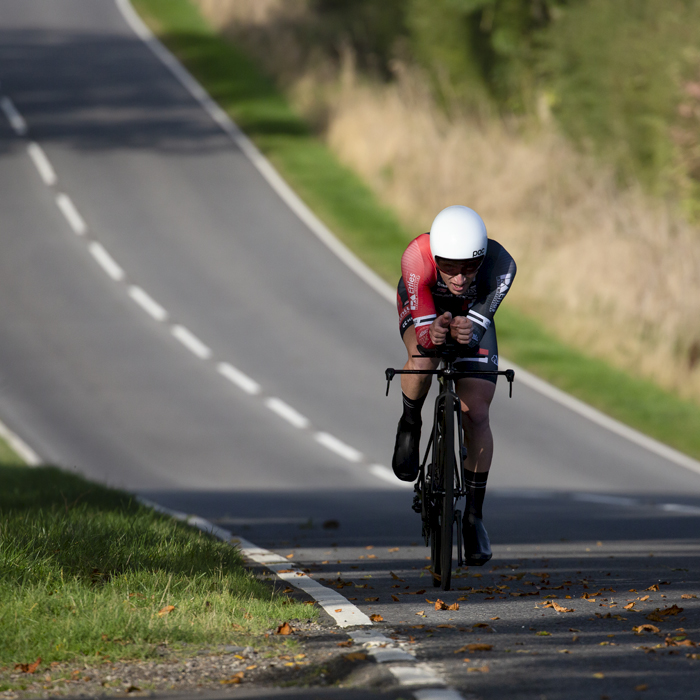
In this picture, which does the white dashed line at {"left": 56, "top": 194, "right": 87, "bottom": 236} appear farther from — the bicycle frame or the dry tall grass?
the bicycle frame

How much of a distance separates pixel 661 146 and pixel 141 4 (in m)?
27.4

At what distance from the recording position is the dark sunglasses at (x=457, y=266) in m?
6.52

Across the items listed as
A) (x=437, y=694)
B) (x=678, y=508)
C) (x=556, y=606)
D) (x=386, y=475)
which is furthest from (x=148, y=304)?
(x=437, y=694)

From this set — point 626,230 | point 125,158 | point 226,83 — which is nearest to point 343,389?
point 626,230

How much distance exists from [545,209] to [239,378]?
8935 millimetres

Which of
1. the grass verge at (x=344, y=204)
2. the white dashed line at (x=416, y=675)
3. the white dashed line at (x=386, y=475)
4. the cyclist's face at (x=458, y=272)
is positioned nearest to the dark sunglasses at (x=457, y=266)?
the cyclist's face at (x=458, y=272)

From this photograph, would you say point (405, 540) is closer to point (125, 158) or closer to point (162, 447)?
point (162, 447)

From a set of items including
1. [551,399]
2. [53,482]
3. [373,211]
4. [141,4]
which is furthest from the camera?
[141,4]

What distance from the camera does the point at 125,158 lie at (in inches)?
1211

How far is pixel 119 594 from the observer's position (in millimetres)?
6047

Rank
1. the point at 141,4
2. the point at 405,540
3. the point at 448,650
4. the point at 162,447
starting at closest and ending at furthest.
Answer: the point at 448,650 < the point at 405,540 < the point at 162,447 < the point at 141,4

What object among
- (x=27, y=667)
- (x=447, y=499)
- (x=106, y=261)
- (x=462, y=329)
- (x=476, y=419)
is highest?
(x=106, y=261)

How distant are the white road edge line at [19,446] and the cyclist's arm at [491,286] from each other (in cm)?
1082

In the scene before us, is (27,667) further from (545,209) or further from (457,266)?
(545,209)
